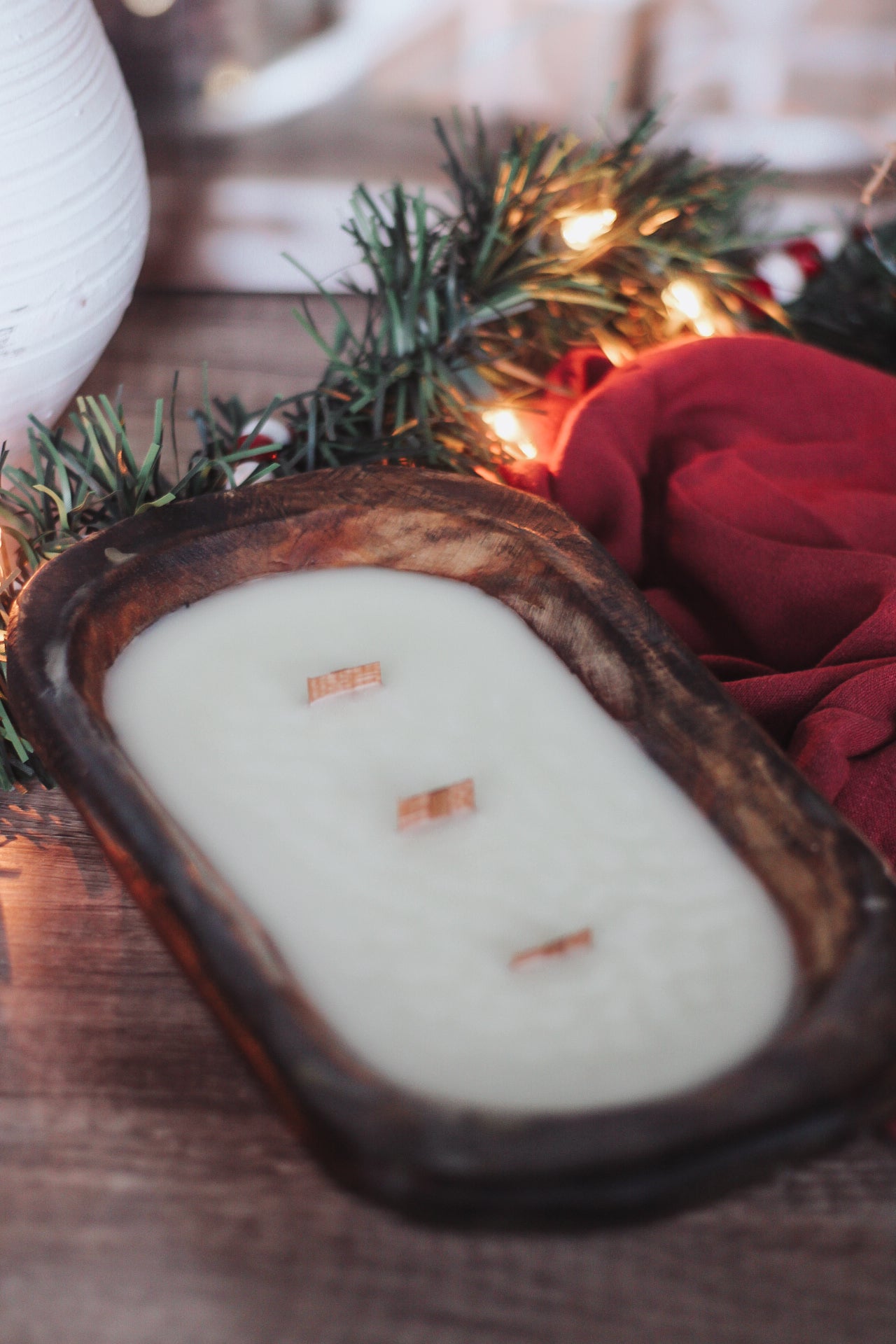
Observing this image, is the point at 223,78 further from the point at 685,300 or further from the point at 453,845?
the point at 453,845

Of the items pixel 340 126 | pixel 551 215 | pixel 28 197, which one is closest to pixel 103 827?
pixel 28 197

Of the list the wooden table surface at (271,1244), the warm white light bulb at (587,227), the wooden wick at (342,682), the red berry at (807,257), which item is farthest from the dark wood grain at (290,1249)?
the red berry at (807,257)

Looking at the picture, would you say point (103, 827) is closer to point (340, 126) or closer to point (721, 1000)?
point (721, 1000)

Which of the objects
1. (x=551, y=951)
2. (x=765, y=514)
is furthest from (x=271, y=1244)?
(x=765, y=514)

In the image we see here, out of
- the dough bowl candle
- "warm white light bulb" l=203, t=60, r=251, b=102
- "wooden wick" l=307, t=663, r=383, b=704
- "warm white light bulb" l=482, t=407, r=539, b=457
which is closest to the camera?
the dough bowl candle

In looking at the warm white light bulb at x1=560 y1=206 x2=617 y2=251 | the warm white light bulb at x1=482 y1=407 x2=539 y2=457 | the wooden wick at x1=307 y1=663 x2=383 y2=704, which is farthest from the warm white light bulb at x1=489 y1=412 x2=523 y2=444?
the wooden wick at x1=307 y1=663 x2=383 y2=704

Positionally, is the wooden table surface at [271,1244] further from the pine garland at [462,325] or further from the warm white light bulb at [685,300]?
the warm white light bulb at [685,300]

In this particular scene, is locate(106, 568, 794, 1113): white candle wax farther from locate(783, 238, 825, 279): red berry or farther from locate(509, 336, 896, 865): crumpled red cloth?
locate(783, 238, 825, 279): red berry
